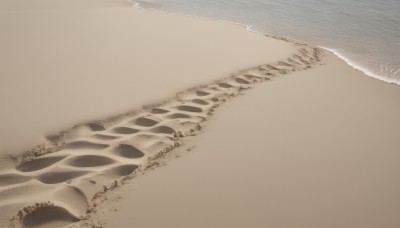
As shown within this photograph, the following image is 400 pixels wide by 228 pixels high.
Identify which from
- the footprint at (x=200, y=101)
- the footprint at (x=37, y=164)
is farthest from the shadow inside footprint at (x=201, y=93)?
the footprint at (x=37, y=164)

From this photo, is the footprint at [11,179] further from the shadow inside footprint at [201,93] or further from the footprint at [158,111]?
the shadow inside footprint at [201,93]

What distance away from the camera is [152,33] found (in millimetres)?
5418

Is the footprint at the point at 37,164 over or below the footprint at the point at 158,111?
below

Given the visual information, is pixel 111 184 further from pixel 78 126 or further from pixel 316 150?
pixel 316 150

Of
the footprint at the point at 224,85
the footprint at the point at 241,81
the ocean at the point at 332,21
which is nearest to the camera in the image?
the footprint at the point at 224,85

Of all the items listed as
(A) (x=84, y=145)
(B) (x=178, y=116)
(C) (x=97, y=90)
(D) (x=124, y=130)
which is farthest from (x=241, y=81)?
(A) (x=84, y=145)

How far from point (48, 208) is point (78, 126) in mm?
878

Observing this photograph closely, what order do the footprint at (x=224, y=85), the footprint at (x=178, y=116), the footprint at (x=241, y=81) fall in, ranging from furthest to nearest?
the footprint at (x=241, y=81) < the footprint at (x=224, y=85) < the footprint at (x=178, y=116)

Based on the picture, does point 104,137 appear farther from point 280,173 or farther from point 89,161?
point 280,173

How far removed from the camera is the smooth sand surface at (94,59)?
295cm

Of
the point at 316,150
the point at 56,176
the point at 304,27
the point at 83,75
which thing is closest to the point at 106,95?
the point at 83,75

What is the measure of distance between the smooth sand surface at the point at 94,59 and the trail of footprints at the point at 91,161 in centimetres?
19

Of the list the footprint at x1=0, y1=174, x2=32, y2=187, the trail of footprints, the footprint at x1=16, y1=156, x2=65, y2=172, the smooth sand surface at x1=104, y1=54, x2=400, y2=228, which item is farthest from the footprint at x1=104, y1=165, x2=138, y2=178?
the footprint at x1=0, y1=174, x2=32, y2=187

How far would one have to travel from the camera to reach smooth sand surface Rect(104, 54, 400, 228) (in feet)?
7.22
